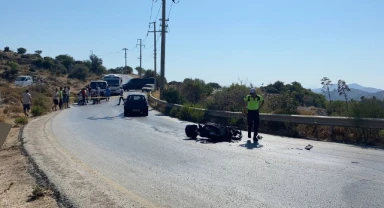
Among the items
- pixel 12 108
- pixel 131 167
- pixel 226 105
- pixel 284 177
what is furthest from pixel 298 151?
pixel 12 108

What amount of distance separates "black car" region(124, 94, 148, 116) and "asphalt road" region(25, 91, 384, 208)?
1442 cm

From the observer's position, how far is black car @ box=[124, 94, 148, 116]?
30.3 m

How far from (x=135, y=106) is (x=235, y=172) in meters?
21.1

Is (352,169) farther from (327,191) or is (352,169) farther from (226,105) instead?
(226,105)

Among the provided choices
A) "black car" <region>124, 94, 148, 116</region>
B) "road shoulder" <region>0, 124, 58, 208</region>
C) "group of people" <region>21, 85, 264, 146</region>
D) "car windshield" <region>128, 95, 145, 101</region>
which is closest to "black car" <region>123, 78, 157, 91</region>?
"group of people" <region>21, 85, 264, 146</region>

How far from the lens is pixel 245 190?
8.11 meters

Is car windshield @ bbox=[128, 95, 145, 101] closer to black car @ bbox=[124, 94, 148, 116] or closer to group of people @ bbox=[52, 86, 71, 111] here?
black car @ bbox=[124, 94, 148, 116]

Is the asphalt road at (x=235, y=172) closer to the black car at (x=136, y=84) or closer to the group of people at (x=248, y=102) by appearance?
the group of people at (x=248, y=102)

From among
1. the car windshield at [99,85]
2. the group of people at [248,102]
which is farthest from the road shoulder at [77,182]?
the car windshield at [99,85]

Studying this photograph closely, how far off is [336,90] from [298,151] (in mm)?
12005

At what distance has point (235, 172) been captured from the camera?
978 cm

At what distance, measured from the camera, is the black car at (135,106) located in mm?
30297

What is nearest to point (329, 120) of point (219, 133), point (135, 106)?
point (219, 133)

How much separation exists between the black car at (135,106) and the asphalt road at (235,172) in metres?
14.4
